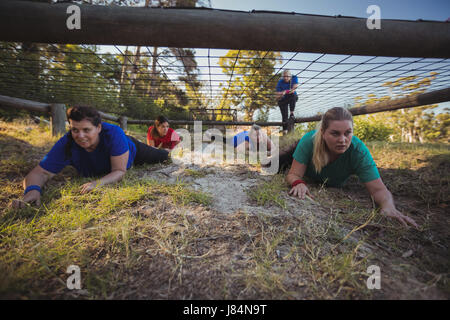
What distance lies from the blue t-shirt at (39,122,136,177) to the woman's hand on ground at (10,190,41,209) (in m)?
0.41

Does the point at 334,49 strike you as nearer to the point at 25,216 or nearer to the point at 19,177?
the point at 25,216

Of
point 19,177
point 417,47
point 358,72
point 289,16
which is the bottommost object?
point 19,177

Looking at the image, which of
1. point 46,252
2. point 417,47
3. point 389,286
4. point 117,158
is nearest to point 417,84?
point 417,47

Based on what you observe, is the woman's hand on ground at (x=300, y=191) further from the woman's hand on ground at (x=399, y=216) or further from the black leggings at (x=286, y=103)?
the black leggings at (x=286, y=103)

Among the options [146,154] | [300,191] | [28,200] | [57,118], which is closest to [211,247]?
[300,191]

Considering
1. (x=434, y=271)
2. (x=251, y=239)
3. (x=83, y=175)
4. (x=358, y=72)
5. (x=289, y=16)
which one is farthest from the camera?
(x=358, y=72)

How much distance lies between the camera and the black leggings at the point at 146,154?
2.81m

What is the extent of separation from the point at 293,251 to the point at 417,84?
4458mm

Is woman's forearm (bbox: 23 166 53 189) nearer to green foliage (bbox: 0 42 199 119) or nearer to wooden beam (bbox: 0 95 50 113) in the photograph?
green foliage (bbox: 0 42 199 119)

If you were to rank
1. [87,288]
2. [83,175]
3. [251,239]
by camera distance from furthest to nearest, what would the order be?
[83,175]
[251,239]
[87,288]

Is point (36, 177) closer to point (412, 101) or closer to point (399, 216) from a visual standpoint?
point (399, 216)

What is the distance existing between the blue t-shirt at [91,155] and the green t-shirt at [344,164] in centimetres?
225

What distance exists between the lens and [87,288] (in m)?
0.77

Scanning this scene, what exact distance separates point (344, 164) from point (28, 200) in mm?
3183
